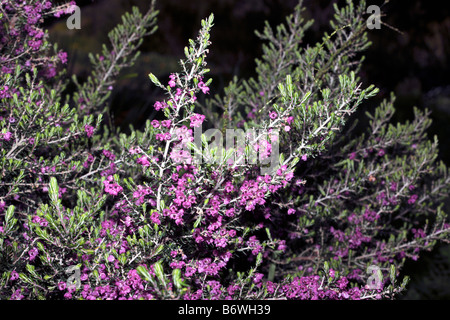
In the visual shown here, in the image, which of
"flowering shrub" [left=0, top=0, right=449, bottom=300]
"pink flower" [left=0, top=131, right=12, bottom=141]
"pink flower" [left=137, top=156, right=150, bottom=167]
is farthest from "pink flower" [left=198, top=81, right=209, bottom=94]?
"pink flower" [left=0, top=131, right=12, bottom=141]

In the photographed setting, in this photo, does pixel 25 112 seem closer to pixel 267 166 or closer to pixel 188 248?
pixel 188 248

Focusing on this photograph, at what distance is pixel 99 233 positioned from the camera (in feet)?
7.49

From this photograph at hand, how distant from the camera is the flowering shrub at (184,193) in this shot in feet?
6.41

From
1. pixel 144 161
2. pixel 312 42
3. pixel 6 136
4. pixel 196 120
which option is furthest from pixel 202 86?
pixel 312 42

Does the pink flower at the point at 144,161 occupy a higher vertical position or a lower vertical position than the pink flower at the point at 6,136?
lower

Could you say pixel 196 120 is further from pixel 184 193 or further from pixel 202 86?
pixel 184 193

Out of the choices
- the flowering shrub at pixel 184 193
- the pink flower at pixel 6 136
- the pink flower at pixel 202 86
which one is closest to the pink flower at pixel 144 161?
the flowering shrub at pixel 184 193

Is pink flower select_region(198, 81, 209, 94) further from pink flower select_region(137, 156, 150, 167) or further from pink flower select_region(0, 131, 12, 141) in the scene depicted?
pink flower select_region(0, 131, 12, 141)

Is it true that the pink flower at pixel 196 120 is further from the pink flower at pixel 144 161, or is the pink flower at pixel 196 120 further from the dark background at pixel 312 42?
the dark background at pixel 312 42

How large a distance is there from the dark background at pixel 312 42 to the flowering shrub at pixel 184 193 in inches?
72.6

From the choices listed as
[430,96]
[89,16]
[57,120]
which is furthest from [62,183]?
[89,16]

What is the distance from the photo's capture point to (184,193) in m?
1.94

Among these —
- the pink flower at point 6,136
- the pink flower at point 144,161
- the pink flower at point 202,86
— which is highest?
the pink flower at point 6,136
